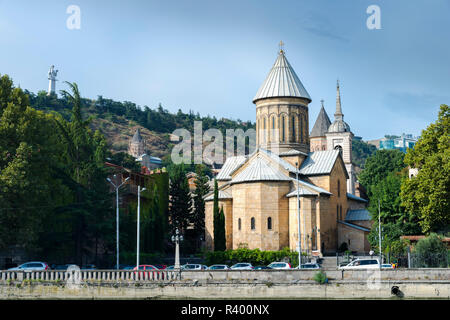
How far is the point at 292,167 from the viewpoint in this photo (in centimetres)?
4853

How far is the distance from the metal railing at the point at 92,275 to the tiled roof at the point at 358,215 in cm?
2403

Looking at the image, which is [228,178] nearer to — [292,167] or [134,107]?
[292,167]

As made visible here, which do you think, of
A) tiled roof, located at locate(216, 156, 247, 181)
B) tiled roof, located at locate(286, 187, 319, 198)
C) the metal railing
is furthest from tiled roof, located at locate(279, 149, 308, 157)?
the metal railing

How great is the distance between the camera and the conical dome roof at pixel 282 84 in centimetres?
5044

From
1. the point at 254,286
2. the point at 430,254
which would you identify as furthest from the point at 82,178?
the point at 430,254

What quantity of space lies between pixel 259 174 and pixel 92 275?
18.0 meters

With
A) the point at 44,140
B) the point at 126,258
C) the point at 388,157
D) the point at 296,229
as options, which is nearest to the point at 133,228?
the point at 126,258

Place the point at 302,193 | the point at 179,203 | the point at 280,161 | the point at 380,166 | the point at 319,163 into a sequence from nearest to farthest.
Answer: the point at 302,193 < the point at 280,161 < the point at 319,163 < the point at 179,203 < the point at 380,166

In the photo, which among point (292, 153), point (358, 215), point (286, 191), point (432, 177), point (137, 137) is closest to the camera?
point (432, 177)

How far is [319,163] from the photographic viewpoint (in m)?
49.1

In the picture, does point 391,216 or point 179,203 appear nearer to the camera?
point 391,216

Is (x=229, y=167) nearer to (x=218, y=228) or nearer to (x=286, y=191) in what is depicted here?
(x=286, y=191)

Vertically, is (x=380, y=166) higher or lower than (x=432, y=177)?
higher
